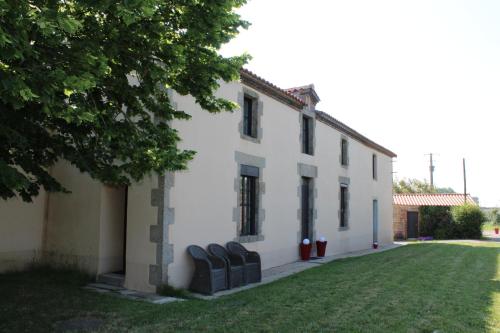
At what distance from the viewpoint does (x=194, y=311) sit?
19.9ft

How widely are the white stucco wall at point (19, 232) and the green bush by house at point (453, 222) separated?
2442 centimetres

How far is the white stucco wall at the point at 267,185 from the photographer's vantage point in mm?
7938

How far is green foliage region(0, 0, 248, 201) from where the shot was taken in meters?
3.20

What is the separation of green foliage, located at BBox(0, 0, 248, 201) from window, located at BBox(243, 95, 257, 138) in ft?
16.4

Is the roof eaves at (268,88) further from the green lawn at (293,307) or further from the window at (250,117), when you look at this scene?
the green lawn at (293,307)

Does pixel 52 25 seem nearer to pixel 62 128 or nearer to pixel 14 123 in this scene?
pixel 14 123

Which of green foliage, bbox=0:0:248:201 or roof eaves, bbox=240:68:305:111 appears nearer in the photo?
green foliage, bbox=0:0:248:201

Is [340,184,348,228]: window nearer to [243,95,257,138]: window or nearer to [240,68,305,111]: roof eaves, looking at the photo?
[240,68,305,111]: roof eaves

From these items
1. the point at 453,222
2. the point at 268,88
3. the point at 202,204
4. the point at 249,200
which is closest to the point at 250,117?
the point at 268,88

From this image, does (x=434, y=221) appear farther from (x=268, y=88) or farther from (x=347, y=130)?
(x=268, y=88)

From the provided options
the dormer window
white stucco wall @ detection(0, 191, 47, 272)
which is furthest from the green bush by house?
white stucco wall @ detection(0, 191, 47, 272)

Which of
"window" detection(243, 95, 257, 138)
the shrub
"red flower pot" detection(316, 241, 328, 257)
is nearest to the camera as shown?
"window" detection(243, 95, 257, 138)

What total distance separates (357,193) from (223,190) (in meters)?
9.34

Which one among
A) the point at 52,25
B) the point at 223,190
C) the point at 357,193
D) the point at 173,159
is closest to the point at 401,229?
the point at 357,193
